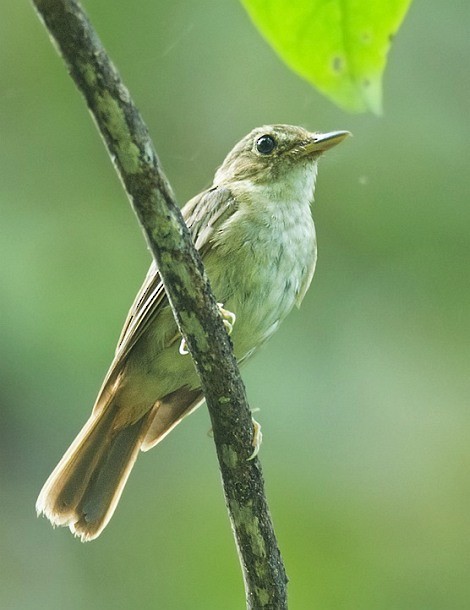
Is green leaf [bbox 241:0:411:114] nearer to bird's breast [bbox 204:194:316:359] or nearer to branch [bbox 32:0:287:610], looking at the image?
branch [bbox 32:0:287:610]

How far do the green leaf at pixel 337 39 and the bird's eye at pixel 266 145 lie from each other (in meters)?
2.96

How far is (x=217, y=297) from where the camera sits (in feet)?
11.9

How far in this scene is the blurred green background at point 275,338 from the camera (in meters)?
5.37

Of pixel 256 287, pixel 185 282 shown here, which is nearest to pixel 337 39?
pixel 185 282

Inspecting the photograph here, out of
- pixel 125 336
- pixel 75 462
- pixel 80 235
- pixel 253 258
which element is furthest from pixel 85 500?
pixel 80 235

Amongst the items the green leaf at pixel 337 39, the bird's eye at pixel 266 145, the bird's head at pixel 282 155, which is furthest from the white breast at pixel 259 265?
the green leaf at pixel 337 39

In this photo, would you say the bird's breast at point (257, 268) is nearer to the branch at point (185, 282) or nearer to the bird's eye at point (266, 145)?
the bird's eye at point (266, 145)

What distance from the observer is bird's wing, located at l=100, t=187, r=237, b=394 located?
3652mm

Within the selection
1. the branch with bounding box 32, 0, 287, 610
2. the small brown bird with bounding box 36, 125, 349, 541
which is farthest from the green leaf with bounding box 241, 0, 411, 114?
the small brown bird with bounding box 36, 125, 349, 541

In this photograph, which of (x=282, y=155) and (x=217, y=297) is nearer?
(x=217, y=297)

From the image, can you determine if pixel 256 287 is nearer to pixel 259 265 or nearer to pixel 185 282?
pixel 259 265

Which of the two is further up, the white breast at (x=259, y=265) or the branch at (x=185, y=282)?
the white breast at (x=259, y=265)

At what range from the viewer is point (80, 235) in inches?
235

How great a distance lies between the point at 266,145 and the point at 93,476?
5.09ft
